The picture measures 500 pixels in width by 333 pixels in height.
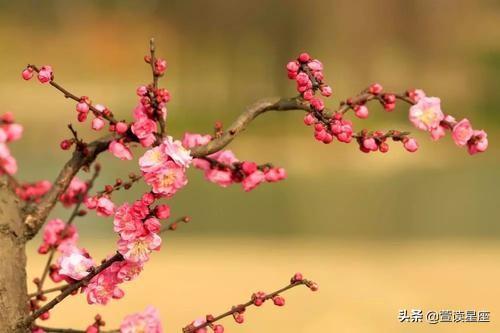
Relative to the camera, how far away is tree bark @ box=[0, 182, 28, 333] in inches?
30.0

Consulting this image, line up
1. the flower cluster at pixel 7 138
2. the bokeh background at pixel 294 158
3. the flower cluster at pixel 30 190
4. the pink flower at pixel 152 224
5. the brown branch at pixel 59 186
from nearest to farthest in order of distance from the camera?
the pink flower at pixel 152 224 → the brown branch at pixel 59 186 → the flower cluster at pixel 7 138 → the flower cluster at pixel 30 190 → the bokeh background at pixel 294 158

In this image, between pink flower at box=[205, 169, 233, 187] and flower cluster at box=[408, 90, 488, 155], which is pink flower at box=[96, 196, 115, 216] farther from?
flower cluster at box=[408, 90, 488, 155]

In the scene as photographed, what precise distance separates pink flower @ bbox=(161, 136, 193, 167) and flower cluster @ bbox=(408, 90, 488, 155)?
0.21 meters

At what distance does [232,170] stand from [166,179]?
188 millimetres

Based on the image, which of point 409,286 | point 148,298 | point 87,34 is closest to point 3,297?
point 148,298

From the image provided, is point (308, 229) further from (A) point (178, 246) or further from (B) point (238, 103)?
(B) point (238, 103)

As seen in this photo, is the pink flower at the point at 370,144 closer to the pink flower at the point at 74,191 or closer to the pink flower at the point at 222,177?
the pink flower at the point at 222,177

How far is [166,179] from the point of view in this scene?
71 centimetres

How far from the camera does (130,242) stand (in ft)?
2.34

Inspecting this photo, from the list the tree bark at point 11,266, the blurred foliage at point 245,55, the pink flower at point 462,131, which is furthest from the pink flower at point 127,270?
the blurred foliage at point 245,55

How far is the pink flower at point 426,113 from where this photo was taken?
754mm

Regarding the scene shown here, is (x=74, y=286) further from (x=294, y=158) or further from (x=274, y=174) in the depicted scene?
(x=294, y=158)

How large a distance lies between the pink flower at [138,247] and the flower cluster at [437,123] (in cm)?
26

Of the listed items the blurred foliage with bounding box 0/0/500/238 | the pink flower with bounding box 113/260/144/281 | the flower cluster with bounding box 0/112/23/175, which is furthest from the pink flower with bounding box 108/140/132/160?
the blurred foliage with bounding box 0/0/500/238
